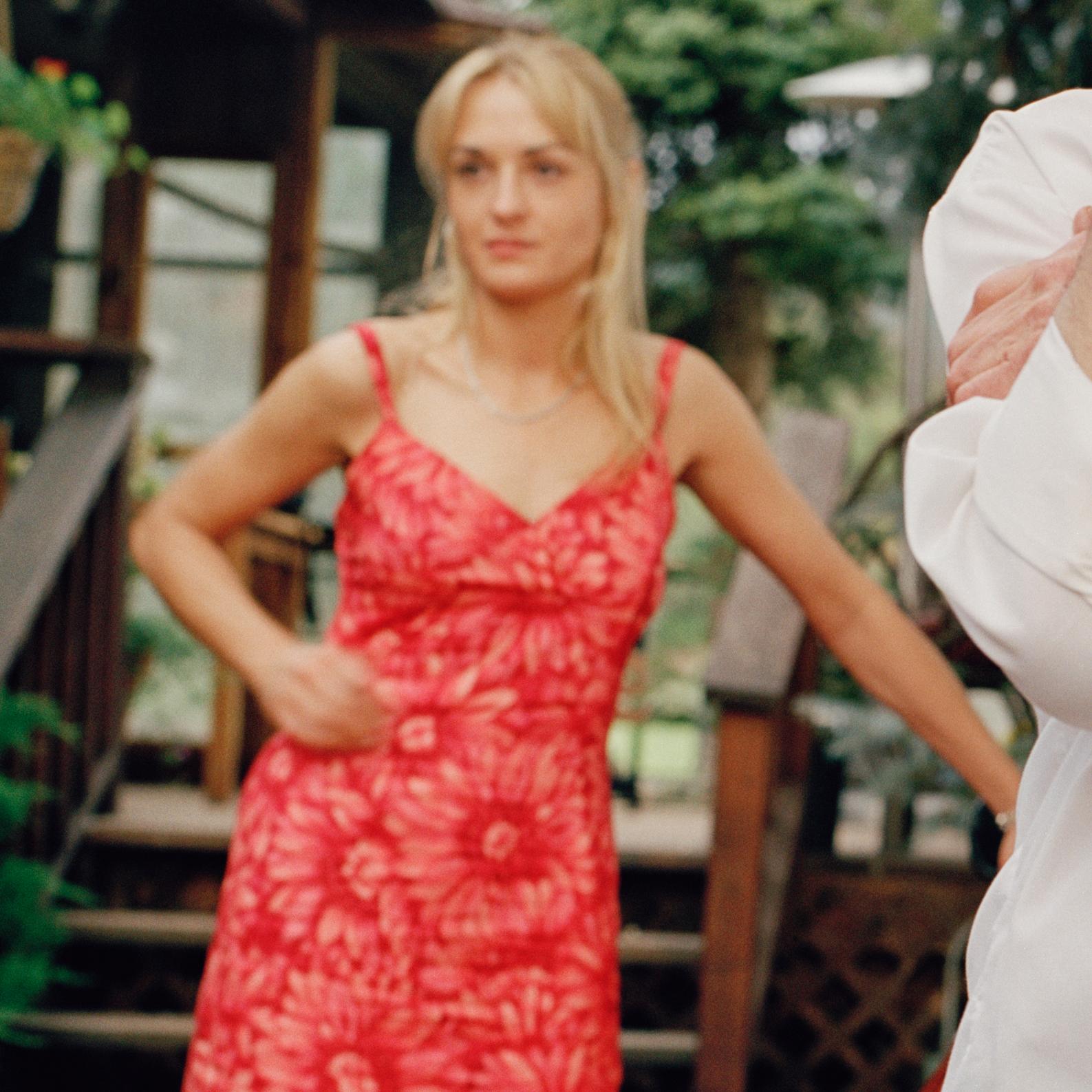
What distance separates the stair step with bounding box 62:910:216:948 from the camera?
4230mm

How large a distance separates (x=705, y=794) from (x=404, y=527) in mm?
5944

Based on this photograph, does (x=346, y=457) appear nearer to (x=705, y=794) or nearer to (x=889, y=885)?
(x=889, y=885)

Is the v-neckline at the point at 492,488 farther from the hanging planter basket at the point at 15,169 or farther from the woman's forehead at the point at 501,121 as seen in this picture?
the hanging planter basket at the point at 15,169

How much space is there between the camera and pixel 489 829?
1.88 metres

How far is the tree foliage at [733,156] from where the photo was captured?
36.6 feet

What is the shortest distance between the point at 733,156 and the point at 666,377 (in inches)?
397

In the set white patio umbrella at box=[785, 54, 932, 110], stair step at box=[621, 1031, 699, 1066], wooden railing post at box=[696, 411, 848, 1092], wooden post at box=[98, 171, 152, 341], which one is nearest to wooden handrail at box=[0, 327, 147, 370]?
wooden railing post at box=[696, 411, 848, 1092]

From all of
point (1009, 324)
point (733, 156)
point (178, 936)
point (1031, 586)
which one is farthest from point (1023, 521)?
point (733, 156)

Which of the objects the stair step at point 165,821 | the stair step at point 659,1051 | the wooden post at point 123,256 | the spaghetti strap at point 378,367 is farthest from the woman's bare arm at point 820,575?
the wooden post at point 123,256

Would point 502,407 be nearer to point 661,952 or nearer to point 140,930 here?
point 661,952

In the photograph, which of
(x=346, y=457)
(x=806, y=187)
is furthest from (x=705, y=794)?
(x=346, y=457)

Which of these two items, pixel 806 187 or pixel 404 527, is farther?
pixel 806 187

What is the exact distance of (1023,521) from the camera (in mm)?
842

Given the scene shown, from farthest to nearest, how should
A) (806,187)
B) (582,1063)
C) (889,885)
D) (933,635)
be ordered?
(806,187) → (889,885) → (933,635) → (582,1063)
